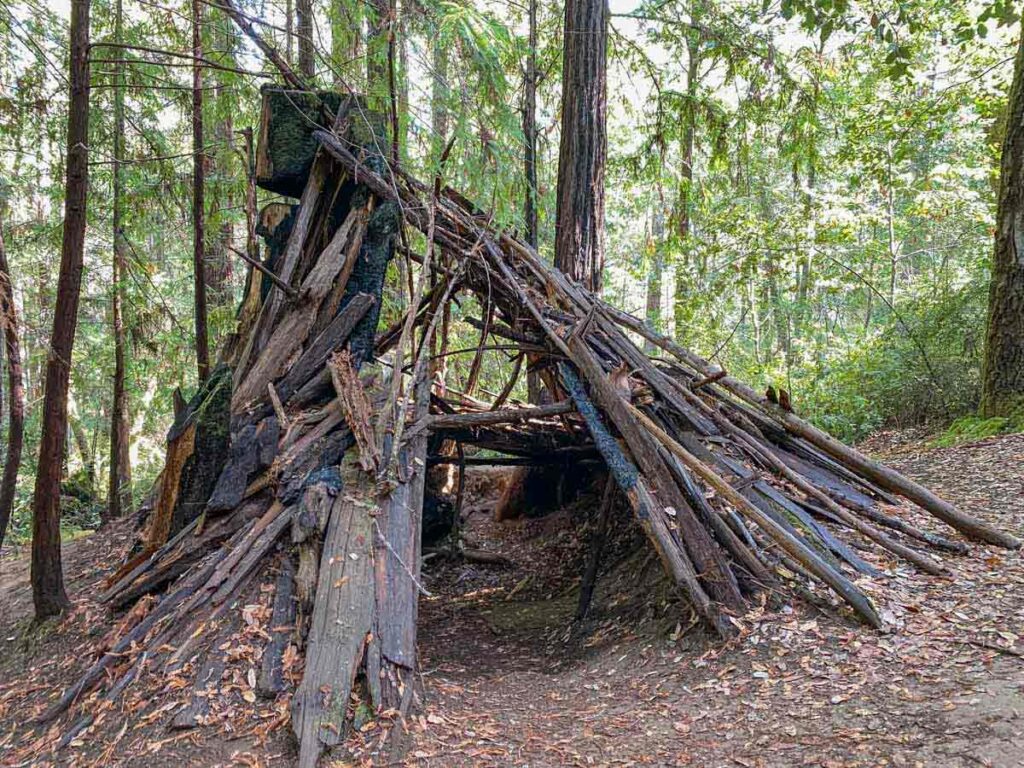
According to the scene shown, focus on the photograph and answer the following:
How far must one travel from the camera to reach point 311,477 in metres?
4.41

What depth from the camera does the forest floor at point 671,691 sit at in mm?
2867

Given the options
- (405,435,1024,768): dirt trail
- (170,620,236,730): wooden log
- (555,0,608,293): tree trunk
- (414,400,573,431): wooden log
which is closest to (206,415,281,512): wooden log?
(170,620,236,730): wooden log

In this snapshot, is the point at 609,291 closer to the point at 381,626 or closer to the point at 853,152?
the point at 853,152

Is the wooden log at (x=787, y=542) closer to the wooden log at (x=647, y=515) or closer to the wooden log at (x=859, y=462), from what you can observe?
the wooden log at (x=647, y=515)

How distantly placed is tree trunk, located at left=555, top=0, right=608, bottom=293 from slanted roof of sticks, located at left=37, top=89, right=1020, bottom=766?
3.75 feet

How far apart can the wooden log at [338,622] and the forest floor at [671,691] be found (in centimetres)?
16

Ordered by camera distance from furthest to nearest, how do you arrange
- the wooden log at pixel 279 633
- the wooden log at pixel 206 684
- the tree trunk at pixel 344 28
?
the tree trunk at pixel 344 28 → the wooden log at pixel 279 633 → the wooden log at pixel 206 684

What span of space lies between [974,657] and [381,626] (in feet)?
9.69

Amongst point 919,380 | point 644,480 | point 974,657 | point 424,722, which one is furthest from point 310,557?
point 919,380

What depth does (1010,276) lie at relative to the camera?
6.77 meters

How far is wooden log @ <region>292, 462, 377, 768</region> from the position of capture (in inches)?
125

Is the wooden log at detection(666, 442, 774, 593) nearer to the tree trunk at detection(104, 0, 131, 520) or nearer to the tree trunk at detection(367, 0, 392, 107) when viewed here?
the tree trunk at detection(367, 0, 392, 107)

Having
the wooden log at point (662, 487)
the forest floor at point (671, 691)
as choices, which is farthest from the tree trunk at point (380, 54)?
the forest floor at point (671, 691)

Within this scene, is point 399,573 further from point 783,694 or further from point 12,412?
point 12,412
